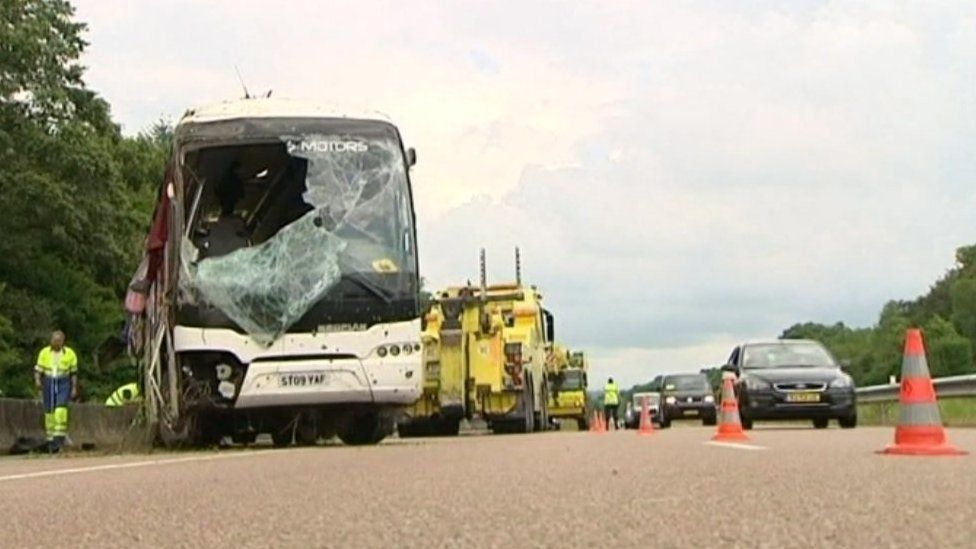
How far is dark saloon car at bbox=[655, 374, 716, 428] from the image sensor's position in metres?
37.4

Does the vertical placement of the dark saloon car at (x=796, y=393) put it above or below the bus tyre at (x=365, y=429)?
above

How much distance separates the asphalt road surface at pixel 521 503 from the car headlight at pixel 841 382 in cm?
1291

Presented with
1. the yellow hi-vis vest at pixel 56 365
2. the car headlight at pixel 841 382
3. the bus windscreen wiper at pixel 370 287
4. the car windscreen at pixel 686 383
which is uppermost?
the car windscreen at pixel 686 383

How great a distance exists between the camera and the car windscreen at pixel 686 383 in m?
38.5

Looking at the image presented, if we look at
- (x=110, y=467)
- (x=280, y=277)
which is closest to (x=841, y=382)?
(x=280, y=277)

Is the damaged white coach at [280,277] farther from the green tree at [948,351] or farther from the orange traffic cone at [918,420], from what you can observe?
the green tree at [948,351]

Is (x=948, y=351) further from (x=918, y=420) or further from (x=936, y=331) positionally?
(x=918, y=420)

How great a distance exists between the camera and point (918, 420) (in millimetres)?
10062

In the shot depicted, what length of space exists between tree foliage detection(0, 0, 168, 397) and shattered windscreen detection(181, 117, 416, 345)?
22646 millimetres

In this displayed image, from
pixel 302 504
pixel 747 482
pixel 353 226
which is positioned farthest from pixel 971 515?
pixel 353 226

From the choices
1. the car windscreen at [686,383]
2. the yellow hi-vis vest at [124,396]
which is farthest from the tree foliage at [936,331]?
the yellow hi-vis vest at [124,396]

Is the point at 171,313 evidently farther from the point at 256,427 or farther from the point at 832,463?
the point at 832,463

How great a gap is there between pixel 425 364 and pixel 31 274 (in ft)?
69.8

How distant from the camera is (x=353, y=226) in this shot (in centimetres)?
1592
